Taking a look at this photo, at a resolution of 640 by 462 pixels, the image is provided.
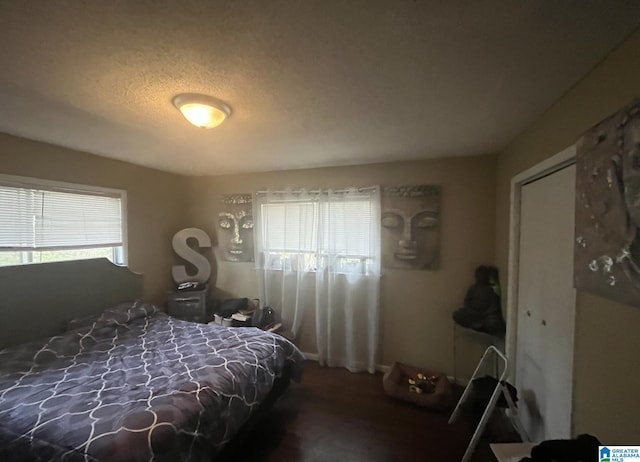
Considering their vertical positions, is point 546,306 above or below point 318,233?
below

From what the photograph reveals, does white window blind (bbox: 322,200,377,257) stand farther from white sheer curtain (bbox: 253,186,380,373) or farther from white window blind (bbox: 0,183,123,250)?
white window blind (bbox: 0,183,123,250)

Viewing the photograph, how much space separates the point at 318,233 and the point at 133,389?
6.85 ft

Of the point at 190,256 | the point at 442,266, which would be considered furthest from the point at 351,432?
the point at 190,256

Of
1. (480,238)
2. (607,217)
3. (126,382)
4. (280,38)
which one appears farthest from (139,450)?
(480,238)

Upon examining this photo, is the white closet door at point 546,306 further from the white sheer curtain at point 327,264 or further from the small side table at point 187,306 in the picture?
the small side table at point 187,306

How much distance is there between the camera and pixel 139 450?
1133 mm

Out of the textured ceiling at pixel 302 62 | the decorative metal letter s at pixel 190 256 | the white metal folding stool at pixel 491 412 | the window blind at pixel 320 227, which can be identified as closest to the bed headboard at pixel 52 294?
the decorative metal letter s at pixel 190 256

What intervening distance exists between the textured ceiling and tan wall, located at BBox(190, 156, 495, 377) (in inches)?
27.9

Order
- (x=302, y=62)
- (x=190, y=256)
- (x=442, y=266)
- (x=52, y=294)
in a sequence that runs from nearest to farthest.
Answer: (x=302, y=62)
(x=52, y=294)
(x=442, y=266)
(x=190, y=256)

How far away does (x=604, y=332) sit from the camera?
114 cm

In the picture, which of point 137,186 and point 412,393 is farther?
point 137,186

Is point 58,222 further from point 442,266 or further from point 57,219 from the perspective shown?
point 442,266

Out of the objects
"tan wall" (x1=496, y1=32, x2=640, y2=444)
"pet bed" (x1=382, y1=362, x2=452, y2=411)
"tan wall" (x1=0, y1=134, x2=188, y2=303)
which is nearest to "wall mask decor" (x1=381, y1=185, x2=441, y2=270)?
"pet bed" (x1=382, y1=362, x2=452, y2=411)

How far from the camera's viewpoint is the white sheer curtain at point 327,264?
2.96 metres
